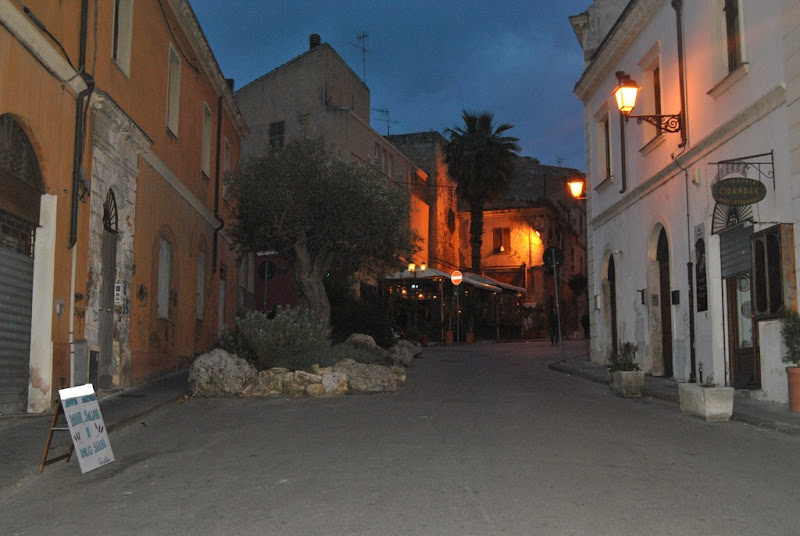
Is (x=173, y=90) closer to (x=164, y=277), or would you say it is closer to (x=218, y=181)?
(x=164, y=277)

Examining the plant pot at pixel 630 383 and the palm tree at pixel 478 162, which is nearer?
the plant pot at pixel 630 383

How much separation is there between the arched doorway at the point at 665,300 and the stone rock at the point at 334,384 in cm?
759

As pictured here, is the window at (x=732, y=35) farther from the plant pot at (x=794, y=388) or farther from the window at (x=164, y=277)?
the window at (x=164, y=277)

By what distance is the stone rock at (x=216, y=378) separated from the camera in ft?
39.7

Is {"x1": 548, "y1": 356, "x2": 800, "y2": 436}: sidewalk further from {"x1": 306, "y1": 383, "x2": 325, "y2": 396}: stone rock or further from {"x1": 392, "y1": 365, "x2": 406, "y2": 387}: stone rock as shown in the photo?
{"x1": 306, "y1": 383, "x2": 325, "y2": 396}: stone rock

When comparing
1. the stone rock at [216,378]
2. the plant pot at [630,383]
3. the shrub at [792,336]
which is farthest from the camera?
the plant pot at [630,383]

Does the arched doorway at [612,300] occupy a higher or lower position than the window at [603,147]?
lower

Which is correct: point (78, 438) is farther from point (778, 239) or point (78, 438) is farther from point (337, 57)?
point (337, 57)

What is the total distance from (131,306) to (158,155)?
10.7 feet

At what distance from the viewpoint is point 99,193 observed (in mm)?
11633

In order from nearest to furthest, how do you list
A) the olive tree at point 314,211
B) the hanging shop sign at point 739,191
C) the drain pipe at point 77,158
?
the drain pipe at point 77,158
the hanging shop sign at point 739,191
the olive tree at point 314,211

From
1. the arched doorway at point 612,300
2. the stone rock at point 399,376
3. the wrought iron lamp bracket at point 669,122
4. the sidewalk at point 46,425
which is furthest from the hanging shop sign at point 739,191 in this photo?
the arched doorway at point 612,300

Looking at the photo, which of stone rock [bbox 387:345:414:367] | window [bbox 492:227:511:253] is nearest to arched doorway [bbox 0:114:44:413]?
stone rock [bbox 387:345:414:367]

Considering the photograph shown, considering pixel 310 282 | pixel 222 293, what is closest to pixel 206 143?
pixel 222 293
